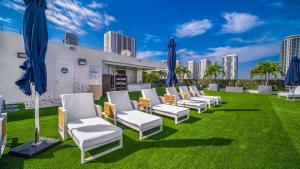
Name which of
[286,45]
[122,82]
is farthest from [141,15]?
[286,45]

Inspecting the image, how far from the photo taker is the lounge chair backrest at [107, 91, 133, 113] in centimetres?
440

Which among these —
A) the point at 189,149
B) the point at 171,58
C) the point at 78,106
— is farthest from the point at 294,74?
the point at 78,106

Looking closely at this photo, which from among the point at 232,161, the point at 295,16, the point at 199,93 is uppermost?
the point at 295,16

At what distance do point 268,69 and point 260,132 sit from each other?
17.8 m

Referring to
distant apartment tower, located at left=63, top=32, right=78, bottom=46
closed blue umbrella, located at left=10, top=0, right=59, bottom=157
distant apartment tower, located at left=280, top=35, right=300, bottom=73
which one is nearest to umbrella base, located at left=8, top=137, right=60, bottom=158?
closed blue umbrella, located at left=10, top=0, right=59, bottom=157

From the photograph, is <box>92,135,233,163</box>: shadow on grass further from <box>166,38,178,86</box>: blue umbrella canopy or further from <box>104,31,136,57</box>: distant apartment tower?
<box>104,31,136,57</box>: distant apartment tower

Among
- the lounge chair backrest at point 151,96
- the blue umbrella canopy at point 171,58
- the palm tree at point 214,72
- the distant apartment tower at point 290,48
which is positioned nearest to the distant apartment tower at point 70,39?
the blue umbrella canopy at point 171,58

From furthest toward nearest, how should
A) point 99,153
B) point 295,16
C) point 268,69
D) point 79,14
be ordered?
point 268,69 < point 295,16 < point 79,14 < point 99,153

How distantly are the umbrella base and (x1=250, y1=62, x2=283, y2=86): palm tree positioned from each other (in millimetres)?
20460

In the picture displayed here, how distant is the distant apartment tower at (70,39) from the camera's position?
9.86 metres

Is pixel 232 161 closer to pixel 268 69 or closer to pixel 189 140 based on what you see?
pixel 189 140

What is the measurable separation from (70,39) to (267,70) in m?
21.5

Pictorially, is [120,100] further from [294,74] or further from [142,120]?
[294,74]

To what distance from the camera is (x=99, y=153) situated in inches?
106
